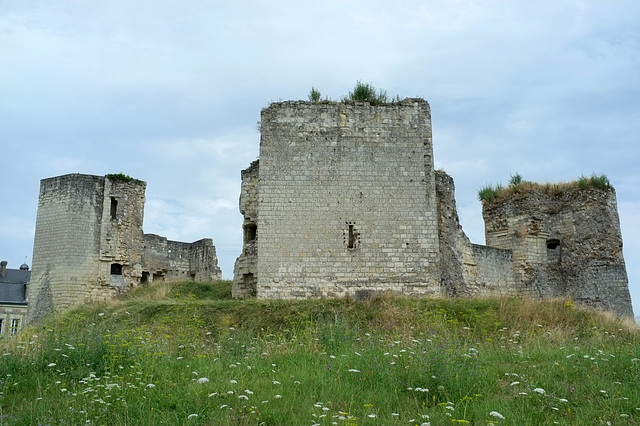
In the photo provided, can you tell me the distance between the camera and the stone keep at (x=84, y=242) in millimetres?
21688

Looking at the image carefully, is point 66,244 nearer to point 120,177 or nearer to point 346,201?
point 120,177

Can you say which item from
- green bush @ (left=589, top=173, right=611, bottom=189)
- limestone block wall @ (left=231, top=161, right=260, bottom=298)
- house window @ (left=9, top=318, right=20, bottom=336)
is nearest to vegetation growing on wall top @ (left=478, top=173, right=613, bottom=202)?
green bush @ (left=589, top=173, right=611, bottom=189)

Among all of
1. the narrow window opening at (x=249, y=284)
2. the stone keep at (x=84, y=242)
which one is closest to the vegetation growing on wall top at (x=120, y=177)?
the stone keep at (x=84, y=242)

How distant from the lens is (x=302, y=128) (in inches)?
663

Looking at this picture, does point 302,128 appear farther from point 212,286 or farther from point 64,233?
A: point 64,233

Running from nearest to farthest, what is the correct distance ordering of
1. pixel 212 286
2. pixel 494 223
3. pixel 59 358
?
pixel 59 358
pixel 212 286
pixel 494 223

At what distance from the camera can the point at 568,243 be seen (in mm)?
22422

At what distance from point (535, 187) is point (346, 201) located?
32.7 feet

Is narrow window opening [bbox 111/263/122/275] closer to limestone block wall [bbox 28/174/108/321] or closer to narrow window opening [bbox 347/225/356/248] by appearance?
limestone block wall [bbox 28/174/108/321]

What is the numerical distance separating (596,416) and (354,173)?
10.8 meters

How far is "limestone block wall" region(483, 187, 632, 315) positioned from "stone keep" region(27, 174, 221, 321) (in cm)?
1364

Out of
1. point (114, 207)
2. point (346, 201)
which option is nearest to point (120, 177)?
point (114, 207)

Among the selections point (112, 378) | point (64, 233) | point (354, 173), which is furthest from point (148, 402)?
point (64, 233)

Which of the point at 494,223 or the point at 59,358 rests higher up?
the point at 494,223
